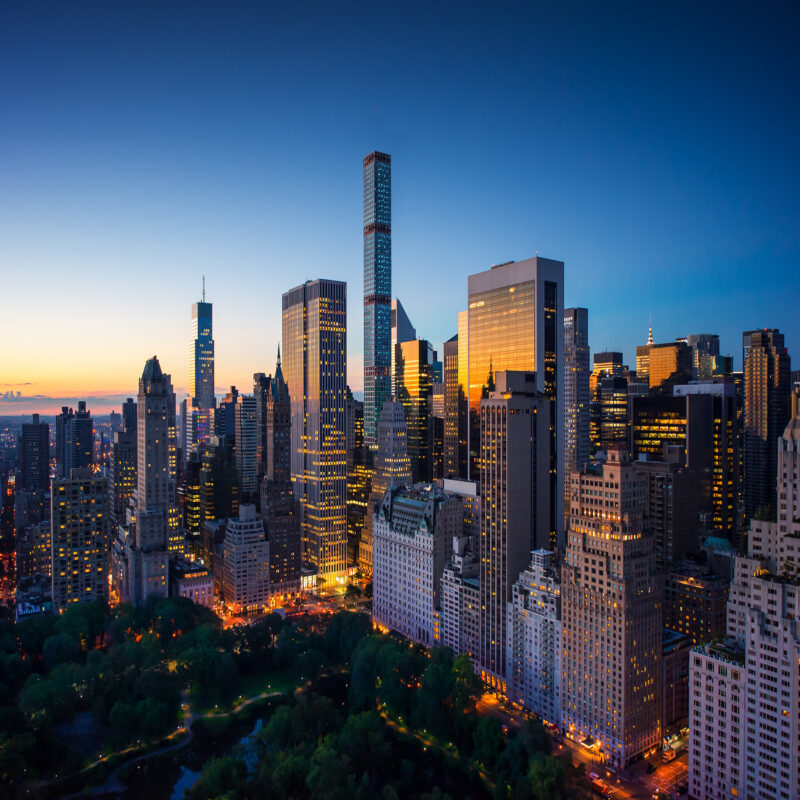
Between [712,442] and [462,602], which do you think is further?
[712,442]

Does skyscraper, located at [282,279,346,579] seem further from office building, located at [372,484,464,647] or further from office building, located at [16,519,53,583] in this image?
office building, located at [16,519,53,583]

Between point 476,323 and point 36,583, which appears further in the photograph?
point 476,323

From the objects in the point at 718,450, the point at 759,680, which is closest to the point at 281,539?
the point at 718,450

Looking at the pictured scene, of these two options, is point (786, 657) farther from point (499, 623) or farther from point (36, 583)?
point (36, 583)

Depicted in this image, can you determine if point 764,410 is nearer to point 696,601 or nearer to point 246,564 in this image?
point 696,601

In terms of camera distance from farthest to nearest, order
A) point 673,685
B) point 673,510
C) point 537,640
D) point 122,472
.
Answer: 1. point 122,472
2. point 673,510
3. point 537,640
4. point 673,685

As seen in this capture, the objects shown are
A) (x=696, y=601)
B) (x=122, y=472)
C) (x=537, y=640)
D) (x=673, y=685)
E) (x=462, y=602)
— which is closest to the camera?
(x=673, y=685)

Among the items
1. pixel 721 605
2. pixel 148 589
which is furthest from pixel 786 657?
pixel 148 589
